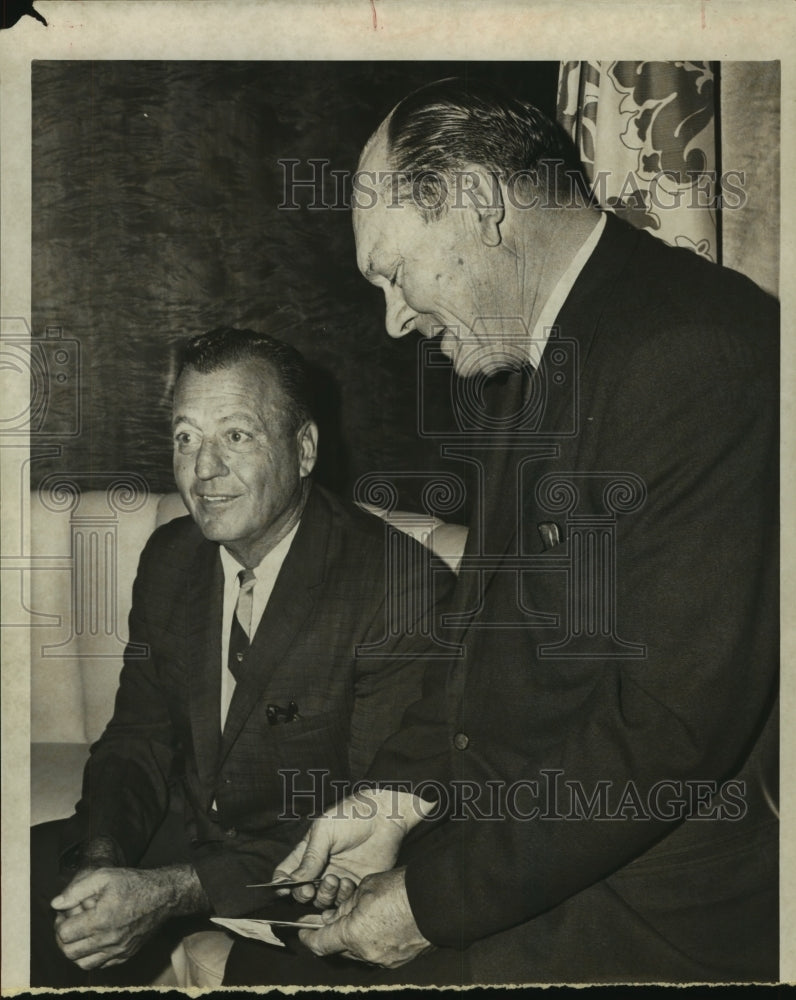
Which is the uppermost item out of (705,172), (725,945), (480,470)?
(705,172)

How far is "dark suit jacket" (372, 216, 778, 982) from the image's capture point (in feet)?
11.4

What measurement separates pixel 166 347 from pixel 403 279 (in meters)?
0.72

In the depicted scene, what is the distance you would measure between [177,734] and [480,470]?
1189 mm

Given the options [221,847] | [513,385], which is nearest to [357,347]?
[513,385]

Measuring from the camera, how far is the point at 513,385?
11.7 ft

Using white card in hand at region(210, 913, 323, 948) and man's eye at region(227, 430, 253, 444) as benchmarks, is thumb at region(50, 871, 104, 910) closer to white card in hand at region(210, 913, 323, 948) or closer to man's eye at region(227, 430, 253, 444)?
white card in hand at region(210, 913, 323, 948)

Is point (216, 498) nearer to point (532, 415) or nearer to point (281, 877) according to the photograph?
point (532, 415)

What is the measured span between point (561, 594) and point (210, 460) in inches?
43.0

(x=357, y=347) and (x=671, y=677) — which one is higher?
(x=357, y=347)

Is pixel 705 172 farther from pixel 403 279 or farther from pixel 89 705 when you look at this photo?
pixel 89 705

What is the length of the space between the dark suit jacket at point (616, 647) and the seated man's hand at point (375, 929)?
51 millimetres

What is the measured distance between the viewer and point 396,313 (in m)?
3.56

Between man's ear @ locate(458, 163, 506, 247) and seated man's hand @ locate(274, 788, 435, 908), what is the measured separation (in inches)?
65.2

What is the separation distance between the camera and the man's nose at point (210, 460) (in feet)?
11.6
